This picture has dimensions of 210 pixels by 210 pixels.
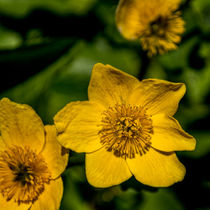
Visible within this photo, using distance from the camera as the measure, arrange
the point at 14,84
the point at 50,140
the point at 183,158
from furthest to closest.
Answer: the point at 183,158 < the point at 14,84 < the point at 50,140

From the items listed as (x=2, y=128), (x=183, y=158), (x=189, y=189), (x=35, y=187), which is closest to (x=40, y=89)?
(x=2, y=128)

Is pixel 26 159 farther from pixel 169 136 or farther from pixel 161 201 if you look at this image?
pixel 161 201

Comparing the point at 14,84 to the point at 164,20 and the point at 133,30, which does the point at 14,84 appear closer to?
the point at 133,30

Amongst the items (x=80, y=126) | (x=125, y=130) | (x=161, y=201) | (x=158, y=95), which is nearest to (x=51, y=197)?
(x=80, y=126)

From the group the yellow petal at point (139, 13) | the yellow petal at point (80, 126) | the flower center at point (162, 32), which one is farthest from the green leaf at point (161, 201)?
the yellow petal at point (139, 13)

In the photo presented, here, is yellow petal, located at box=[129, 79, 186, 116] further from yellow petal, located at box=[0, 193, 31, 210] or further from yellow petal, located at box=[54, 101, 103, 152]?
yellow petal, located at box=[0, 193, 31, 210]

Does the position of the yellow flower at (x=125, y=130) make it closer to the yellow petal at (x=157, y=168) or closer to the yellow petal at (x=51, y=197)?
the yellow petal at (x=157, y=168)
